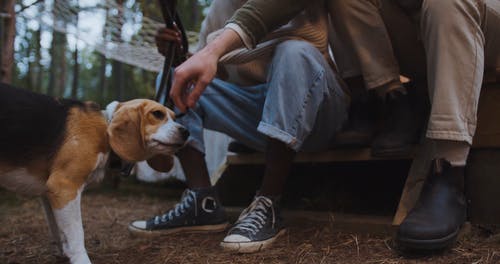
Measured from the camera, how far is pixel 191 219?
1.85m

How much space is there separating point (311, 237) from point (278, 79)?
58cm

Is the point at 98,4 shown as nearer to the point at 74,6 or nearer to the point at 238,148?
the point at 74,6

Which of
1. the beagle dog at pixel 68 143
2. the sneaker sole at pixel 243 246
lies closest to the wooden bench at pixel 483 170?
the sneaker sole at pixel 243 246

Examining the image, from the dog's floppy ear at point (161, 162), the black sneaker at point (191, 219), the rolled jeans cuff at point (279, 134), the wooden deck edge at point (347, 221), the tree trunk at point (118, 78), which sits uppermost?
the rolled jeans cuff at point (279, 134)

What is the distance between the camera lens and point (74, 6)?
3125 millimetres

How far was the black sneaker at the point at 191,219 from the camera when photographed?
1842 millimetres

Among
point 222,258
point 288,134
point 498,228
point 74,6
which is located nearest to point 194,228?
point 222,258

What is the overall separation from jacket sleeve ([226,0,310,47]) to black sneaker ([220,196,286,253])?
1.88ft

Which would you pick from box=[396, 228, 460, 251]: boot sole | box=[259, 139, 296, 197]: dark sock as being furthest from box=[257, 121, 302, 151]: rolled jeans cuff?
box=[396, 228, 460, 251]: boot sole

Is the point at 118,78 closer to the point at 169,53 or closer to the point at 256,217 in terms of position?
the point at 169,53

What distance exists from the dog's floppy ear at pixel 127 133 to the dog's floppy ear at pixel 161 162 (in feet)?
0.49

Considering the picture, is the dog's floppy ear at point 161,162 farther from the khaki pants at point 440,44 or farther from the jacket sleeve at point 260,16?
the khaki pants at point 440,44

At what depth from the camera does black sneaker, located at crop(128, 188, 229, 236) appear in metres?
1.84

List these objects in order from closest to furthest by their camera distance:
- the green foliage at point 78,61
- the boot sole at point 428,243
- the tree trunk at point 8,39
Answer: the boot sole at point 428,243 → the tree trunk at point 8,39 → the green foliage at point 78,61
